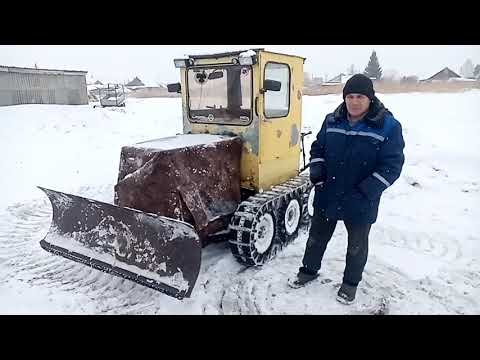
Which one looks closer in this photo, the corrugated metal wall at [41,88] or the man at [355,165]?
the man at [355,165]

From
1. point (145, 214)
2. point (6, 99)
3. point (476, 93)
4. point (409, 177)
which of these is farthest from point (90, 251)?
point (6, 99)

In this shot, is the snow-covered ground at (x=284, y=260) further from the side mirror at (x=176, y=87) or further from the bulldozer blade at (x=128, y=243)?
the side mirror at (x=176, y=87)

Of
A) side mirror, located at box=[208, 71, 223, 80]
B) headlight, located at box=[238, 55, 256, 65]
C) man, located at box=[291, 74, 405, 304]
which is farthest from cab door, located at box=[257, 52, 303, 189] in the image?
man, located at box=[291, 74, 405, 304]

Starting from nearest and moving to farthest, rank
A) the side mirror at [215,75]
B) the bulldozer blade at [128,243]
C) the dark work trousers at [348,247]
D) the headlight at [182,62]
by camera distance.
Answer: the bulldozer blade at [128,243] < the dark work trousers at [348,247] < the side mirror at [215,75] < the headlight at [182,62]

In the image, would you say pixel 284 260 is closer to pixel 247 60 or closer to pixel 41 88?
pixel 247 60

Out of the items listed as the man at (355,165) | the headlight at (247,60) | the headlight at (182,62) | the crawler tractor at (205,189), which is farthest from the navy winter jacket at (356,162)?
the headlight at (182,62)

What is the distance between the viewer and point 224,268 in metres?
4.57

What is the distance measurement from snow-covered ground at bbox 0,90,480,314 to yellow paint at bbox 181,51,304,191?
105cm

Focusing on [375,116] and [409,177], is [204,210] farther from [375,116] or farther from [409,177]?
[409,177]

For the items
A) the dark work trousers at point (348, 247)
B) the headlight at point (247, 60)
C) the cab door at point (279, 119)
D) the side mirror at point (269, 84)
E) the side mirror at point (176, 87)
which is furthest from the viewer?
the side mirror at point (176, 87)

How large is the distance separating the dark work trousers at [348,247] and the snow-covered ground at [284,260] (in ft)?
0.87

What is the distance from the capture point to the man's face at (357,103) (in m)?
3.45

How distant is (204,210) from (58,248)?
1.86 m

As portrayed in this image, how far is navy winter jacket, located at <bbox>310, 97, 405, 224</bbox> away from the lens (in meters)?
3.39
